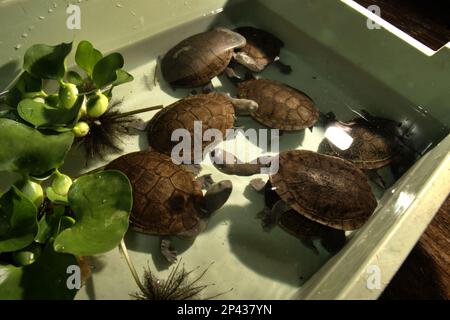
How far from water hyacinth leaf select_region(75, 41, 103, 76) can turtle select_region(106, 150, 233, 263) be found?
38 cm

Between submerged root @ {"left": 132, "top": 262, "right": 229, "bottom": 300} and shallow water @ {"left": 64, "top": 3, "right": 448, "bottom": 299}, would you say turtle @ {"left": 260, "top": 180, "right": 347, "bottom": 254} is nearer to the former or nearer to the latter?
shallow water @ {"left": 64, "top": 3, "right": 448, "bottom": 299}

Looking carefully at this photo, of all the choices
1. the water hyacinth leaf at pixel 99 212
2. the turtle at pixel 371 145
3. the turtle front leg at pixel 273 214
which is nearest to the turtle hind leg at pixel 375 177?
the turtle at pixel 371 145

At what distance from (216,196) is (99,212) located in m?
0.46

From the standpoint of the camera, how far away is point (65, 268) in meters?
0.92

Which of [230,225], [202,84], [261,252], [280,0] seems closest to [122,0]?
[202,84]

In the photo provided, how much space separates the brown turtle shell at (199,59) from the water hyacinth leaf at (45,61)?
0.58 meters

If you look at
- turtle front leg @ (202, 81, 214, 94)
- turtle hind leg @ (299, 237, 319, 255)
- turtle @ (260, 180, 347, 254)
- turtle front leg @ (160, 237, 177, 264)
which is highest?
turtle front leg @ (202, 81, 214, 94)

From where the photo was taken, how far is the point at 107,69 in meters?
1.21

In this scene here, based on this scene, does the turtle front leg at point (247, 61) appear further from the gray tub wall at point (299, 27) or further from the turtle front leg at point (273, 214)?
the turtle front leg at point (273, 214)

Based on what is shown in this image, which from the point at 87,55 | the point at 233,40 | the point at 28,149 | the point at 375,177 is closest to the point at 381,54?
the point at 375,177

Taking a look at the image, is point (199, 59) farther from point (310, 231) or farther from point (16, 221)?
point (16, 221)

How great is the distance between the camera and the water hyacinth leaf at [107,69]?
1.19 meters

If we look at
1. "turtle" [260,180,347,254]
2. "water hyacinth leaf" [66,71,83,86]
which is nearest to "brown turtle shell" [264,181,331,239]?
"turtle" [260,180,347,254]

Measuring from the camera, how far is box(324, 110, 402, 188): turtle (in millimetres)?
1482
